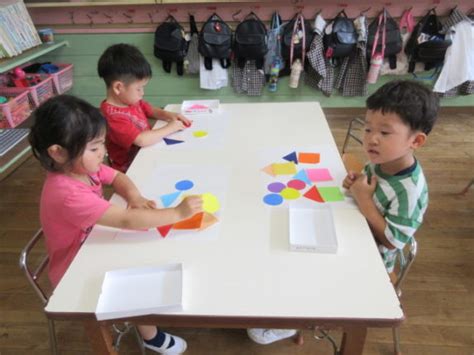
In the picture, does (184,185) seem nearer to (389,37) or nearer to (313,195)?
(313,195)

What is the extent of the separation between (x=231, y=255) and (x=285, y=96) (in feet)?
8.72

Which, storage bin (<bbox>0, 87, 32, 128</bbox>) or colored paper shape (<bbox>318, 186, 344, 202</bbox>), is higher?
colored paper shape (<bbox>318, 186, 344, 202</bbox>)

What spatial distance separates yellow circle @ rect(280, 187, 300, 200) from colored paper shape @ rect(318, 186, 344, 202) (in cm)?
8

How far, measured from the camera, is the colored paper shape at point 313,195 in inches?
42.5

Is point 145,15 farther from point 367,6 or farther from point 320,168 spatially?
point 320,168

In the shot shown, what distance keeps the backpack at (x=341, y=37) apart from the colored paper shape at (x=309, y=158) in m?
1.88

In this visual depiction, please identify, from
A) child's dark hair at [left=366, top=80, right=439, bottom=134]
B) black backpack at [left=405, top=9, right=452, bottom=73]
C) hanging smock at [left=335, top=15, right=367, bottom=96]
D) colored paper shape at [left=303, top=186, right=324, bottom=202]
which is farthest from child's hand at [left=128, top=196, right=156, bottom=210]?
black backpack at [left=405, top=9, right=452, bottom=73]

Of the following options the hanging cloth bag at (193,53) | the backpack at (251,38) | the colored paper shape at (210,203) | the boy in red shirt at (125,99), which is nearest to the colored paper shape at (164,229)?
the colored paper shape at (210,203)

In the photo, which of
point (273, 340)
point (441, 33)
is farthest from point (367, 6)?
point (273, 340)

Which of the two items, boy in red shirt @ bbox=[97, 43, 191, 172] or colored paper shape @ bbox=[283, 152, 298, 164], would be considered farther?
boy in red shirt @ bbox=[97, 43, 191, 172]

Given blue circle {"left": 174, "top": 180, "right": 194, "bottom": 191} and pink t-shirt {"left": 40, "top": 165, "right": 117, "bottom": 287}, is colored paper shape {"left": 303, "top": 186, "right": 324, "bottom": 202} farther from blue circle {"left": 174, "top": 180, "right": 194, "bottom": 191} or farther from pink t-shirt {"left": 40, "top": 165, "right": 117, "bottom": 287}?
pink t-shirt {"left": 40, "top": 165, "right": 117, "bottom": 287}

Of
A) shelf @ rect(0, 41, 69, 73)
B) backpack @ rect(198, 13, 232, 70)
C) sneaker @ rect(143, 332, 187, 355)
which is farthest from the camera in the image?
backpack @ rect(198, 13, 232, 70)

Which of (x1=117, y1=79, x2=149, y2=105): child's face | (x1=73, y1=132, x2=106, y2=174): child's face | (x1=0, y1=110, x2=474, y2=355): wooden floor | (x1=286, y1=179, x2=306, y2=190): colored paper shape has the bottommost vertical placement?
(x1=0, y1=110, x2=474, y2=355): wooden floor

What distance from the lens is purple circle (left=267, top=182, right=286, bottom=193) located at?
3.70 ft
